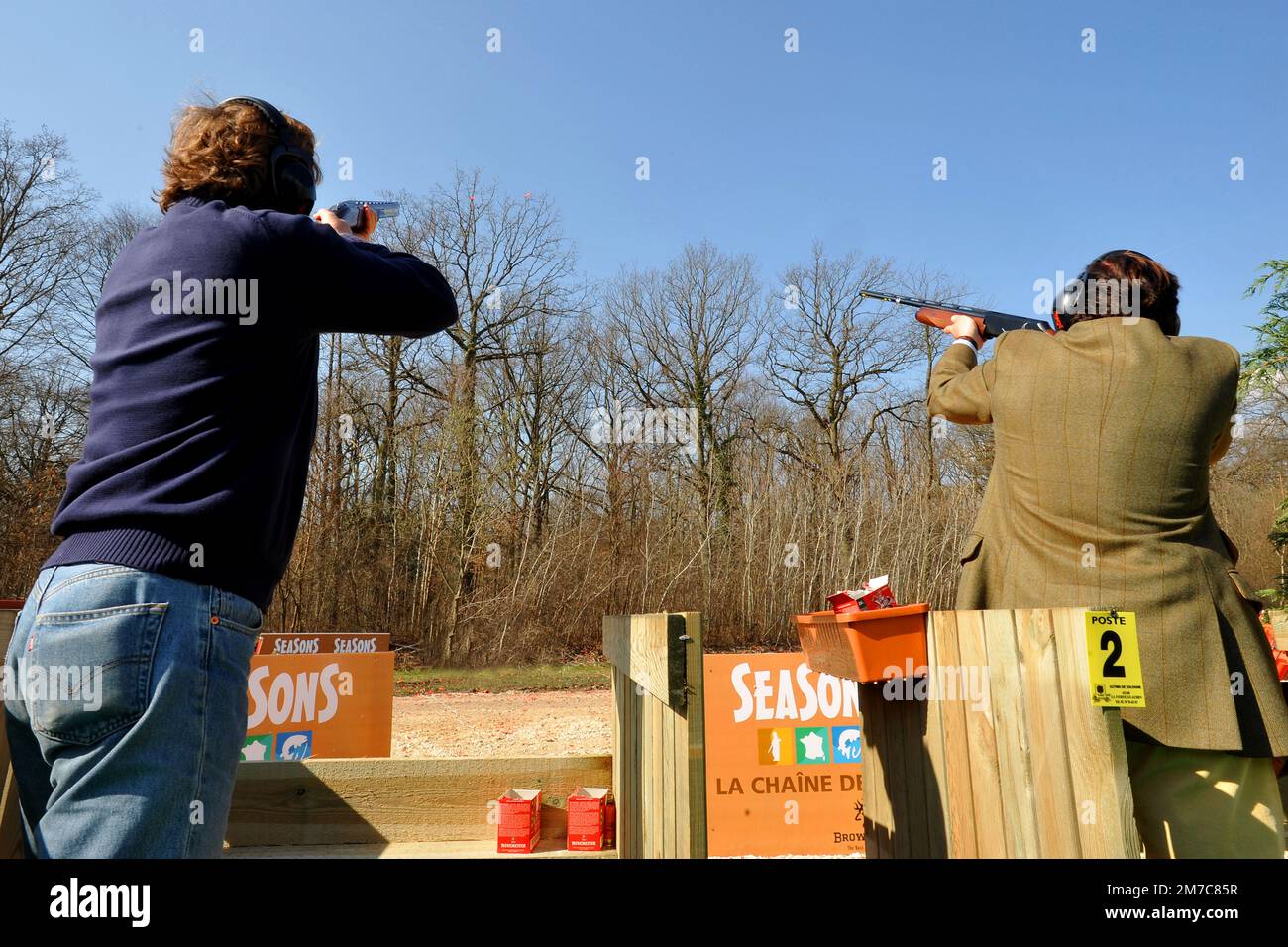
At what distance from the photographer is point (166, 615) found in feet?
4.76

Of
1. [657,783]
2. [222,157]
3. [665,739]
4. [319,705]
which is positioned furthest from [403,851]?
[319,705]

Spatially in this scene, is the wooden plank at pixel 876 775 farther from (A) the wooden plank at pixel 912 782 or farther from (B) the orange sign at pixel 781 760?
(B) the orange sign at pixel 781 760

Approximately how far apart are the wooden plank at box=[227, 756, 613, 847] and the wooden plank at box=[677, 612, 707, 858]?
1.39 metres

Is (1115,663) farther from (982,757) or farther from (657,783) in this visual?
(657,783)

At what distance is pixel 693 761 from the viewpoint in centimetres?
199

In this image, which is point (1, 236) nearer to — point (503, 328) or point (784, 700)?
point (503, 328)

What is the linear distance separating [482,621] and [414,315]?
16746 millimetres

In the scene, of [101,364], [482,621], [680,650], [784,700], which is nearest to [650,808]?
[680,650]

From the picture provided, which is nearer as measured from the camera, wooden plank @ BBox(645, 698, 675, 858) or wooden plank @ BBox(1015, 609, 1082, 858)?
wooden plank @ BBox(1015, 609, 1082, 858)

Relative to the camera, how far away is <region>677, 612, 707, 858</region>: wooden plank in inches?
76.6

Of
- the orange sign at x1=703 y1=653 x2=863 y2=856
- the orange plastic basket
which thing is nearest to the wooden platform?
the orange plastic basket

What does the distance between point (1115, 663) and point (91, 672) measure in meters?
2.06

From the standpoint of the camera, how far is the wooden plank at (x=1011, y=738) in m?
2.16

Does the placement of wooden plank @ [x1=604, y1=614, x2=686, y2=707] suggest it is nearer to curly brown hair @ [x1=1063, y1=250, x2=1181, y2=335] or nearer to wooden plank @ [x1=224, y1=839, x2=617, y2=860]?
wooden plank @ [x1=224, y1=839, x2=617, y2=860]
